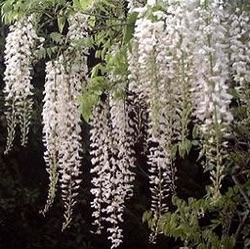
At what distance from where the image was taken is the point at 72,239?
16.0 ft

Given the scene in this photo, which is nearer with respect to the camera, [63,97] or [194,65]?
[194,65]

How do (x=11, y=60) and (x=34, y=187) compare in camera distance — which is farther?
(x=34, y=187)

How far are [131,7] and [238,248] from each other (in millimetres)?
2023

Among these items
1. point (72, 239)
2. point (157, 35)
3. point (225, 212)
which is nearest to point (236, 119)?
point (225, 212)

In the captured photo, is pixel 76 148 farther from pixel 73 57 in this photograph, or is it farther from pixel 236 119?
pixel 236 119

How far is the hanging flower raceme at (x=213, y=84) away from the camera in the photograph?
2.13 metres

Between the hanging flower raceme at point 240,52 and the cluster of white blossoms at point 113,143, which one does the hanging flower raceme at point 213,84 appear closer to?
the hanging flower raceme at point 240,52

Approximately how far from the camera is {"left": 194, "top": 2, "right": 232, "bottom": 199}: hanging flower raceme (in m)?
2.13

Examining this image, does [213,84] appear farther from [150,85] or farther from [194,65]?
[150,85]

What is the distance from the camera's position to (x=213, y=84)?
7.14 feet

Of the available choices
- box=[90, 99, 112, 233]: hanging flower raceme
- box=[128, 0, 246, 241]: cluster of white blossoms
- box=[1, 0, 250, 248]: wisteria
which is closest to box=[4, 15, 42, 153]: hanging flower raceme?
box=[1, 0, 250, 248]: wisteria

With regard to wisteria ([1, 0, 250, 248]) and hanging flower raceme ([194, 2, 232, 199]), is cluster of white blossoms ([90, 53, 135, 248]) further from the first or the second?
hanging flower raceme ([194, 2, 232, 199])

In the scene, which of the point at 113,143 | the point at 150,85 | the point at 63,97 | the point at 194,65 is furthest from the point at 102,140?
the point at 194,65

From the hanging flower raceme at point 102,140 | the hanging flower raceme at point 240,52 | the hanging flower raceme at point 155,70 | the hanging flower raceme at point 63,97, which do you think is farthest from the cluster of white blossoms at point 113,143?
the hanging flower raceme at point 240,52
